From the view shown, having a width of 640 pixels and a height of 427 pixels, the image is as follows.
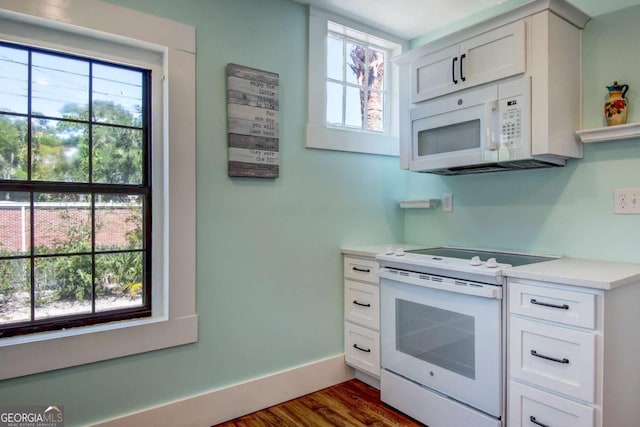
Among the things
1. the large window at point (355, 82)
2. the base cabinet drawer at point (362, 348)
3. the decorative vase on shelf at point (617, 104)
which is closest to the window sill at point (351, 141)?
the large window at point (355, 82)

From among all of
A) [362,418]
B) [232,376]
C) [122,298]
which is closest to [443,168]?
[362,418]

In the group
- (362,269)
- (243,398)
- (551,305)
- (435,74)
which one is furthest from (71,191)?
(551,305)

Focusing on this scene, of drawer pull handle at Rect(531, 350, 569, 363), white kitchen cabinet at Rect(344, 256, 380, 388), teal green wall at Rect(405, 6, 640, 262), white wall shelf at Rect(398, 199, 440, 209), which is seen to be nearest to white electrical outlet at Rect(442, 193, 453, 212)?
white wall shelf at Rect(398, 199, 440, 209)

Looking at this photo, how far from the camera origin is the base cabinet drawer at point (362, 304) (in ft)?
8.09

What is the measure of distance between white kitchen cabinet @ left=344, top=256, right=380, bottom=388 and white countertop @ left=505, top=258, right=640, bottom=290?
0.91 m

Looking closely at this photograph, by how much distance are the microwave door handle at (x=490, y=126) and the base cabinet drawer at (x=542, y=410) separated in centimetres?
113

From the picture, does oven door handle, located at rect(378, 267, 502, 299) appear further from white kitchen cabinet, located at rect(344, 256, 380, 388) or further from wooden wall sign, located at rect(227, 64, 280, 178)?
wooden wall sign, located at rect(227, 64, 280, 178)

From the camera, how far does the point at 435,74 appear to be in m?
2.36

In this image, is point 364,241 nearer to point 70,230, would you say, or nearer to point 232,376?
point 232,376

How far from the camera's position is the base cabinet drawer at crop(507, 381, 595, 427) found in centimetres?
153

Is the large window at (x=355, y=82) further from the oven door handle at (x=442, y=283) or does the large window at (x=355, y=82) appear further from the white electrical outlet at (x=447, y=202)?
the oven door handle at (x=442, y=283)

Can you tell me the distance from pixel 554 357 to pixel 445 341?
529 millimetres

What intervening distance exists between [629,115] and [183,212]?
2.25 m

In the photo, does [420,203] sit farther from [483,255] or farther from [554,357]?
[554,357]
